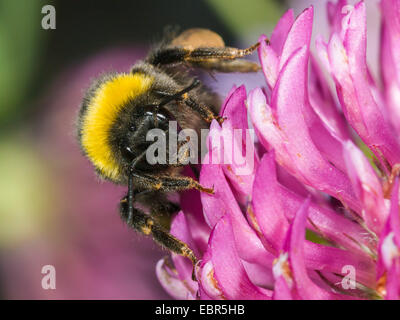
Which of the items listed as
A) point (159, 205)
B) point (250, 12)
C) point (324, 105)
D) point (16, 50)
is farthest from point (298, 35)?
point (16, 50)

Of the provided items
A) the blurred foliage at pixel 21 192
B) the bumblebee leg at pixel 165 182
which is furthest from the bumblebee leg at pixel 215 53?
the blurred foliage at pixel 21 192

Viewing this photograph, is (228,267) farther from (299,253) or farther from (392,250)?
(392,250)

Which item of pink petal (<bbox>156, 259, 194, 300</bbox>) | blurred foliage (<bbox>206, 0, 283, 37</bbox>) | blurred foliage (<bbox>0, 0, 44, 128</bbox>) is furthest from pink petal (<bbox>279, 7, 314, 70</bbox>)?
blurred foliage (<bbox>0, 0, 44, 128</bbox>)

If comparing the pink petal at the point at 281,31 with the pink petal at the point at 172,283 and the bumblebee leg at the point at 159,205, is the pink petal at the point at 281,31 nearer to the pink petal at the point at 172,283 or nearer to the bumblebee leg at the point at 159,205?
the bumblebee leg at the point at 159,205

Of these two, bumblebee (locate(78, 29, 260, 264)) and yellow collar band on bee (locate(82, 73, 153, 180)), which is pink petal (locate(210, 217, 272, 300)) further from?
yellow collar band on bee (locate(82, 73, 153, 180))

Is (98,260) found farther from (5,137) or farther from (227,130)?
(227,130)
